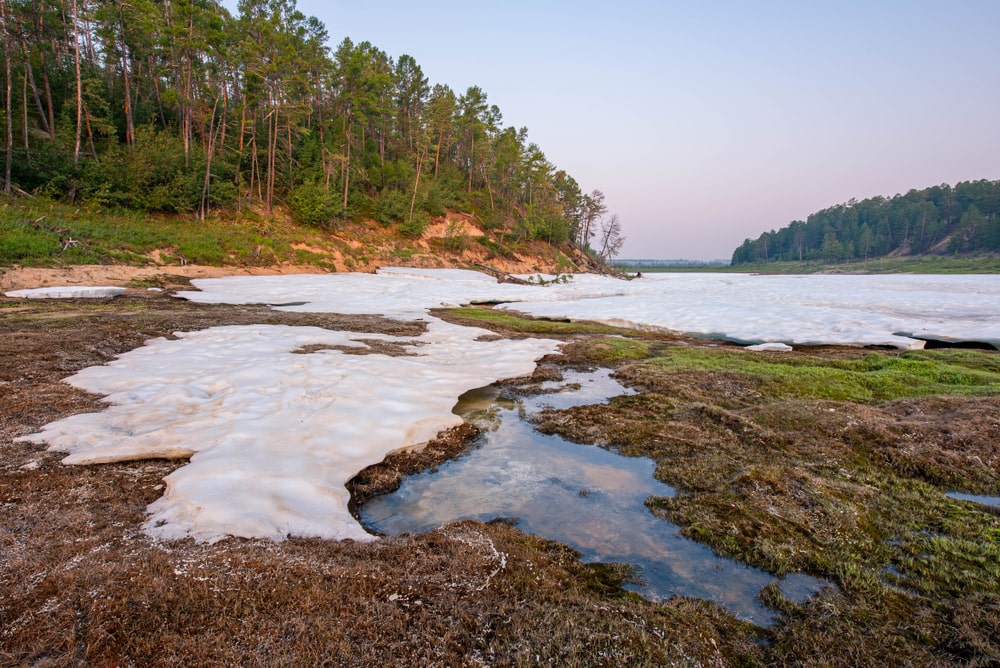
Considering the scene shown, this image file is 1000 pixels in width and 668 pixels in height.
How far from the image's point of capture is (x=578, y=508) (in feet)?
13.4

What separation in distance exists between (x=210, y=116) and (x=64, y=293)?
80.6 feet

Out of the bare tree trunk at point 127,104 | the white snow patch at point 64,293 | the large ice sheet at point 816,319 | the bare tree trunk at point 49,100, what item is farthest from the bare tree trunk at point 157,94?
the large ice sheet at point 816,319

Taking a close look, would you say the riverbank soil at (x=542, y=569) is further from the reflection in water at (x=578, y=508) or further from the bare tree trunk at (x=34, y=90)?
the bare tree trunk at (x=34, y=90)

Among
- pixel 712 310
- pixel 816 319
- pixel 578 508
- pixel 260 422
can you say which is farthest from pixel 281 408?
pixel 712 310

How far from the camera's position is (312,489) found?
3848 mm

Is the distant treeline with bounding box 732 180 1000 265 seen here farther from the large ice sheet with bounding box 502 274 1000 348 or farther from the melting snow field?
the melting snow field

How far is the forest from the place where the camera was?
989 inches

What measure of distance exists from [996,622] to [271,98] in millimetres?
46106

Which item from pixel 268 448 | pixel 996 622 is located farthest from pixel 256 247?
pixel 996 622

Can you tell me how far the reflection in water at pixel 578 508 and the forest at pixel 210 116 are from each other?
3073cm

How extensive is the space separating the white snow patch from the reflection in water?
17.0 meters

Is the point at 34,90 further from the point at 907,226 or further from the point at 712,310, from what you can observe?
the point at 907,226

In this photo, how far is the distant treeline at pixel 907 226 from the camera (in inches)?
3504

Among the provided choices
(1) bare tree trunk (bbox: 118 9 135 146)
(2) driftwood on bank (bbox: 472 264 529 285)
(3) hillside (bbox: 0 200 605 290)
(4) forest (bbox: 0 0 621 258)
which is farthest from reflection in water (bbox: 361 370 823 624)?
(1) bare tree trunk (bbox: 118 9 135 146)
